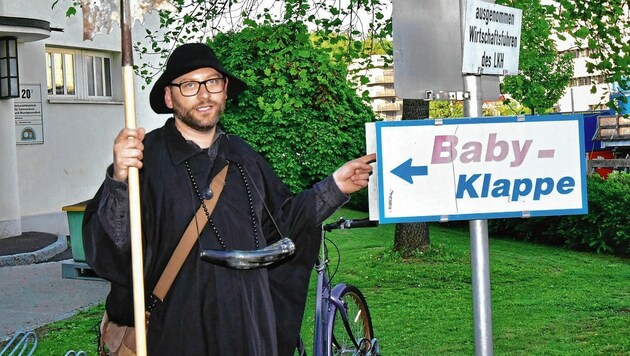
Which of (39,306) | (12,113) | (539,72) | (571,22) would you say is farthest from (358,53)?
(539,72)

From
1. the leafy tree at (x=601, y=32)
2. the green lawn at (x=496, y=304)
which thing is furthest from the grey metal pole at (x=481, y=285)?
the leafy tree at (x=601, y=32)

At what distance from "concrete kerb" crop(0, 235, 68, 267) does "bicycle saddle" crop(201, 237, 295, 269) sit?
1090 cm

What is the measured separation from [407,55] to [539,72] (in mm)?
36368

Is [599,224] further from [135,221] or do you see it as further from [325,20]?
[135,221]

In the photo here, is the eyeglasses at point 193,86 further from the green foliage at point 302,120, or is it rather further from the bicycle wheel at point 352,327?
the green foliage at point 302,120

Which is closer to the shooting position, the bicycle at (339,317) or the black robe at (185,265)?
the black robe at (185,265)

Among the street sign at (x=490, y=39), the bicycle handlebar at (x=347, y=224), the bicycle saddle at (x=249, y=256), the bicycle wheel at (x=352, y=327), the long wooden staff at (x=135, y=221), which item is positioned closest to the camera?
the long wooden staff at (x=135, y=221)

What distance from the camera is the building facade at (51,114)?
16.2 m

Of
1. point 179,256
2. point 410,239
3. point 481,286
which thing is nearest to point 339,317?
point 481,286

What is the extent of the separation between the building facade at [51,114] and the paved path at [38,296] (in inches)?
129

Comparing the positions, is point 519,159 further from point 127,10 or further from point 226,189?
point 127,10

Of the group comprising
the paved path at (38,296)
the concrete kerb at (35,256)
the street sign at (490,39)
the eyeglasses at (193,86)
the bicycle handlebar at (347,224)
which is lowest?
the paved path at (38,296)

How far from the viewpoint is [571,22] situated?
10.6m

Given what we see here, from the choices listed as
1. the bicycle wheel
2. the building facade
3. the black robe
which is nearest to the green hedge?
the building facade
